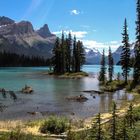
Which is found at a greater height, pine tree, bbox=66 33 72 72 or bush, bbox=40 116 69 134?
pine tree, bbox=66 33 72 72

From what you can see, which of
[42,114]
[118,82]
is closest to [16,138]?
[42,114]

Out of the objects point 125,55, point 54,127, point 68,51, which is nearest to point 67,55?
point 68,51

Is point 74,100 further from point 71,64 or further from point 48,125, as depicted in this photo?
point 71,64

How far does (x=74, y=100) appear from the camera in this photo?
172 ft

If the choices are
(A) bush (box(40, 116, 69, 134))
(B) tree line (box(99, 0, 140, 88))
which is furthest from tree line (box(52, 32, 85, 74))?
(A) bush (box(40, 116, 69, 134))

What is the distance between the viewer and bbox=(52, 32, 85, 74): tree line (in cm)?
13812

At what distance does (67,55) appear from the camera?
14038 centimetres

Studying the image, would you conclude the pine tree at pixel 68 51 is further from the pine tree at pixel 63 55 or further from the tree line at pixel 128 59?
the tree line at pixel 128 59

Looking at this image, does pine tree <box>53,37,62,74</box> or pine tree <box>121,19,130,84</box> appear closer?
pine tree <box>121,19,130,84</box>

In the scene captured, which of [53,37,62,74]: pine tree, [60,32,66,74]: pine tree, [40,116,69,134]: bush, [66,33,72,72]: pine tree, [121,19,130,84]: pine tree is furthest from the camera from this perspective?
[53,37,62,74]: pine tree

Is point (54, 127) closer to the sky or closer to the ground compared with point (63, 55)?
closer to the ground

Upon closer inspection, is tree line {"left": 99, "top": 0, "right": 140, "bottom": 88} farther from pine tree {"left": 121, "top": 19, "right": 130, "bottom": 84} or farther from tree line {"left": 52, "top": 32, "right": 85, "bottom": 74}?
tree line {"left": 52, "top": 32, "right": 85, "bottom": 74}

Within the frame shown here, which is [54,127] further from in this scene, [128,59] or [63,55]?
[63,55]

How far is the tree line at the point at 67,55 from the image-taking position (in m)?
138
